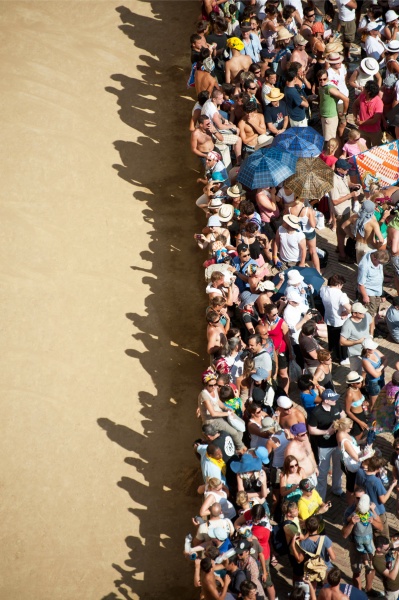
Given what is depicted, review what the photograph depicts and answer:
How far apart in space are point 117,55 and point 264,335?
9.89 m

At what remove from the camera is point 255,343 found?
40.5 ft

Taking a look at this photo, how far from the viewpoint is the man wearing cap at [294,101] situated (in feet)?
53.5

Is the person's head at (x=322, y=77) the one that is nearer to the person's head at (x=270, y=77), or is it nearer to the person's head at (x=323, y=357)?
the person's head at (x=270, y=77)

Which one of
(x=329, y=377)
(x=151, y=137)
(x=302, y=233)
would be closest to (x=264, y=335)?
(x=329, y=377)

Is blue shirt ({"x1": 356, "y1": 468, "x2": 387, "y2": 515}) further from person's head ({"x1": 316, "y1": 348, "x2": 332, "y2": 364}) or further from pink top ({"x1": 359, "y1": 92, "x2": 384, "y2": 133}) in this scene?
pink top ({"x1": 359, "y1": 92, "x2": 384, "y2": 133})

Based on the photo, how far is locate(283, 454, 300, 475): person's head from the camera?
436 inches

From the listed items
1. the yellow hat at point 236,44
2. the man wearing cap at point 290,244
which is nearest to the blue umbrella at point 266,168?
the man wearing cap at point 290,244

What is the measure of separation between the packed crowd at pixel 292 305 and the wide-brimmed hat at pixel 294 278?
0.03 meters

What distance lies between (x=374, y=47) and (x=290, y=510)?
9204mm

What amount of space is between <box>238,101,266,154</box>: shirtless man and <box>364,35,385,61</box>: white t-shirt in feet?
7.73

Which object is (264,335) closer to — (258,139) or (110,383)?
(110,383)

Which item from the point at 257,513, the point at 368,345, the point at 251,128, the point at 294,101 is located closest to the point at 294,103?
the point at 294,101

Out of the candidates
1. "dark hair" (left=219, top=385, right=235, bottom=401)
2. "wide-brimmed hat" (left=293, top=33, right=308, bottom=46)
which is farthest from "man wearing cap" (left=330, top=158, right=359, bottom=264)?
"dark hair" (left=219, top=385, right=235, bottom=401)

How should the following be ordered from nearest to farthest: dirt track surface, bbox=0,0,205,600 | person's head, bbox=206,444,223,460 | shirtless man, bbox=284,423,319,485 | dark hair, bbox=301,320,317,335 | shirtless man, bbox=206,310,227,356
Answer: shirtless man, bbox=284,423,319,485
person's head, bbox=206,444,223,460
dark hair, bbox=301,320,317,335
dirt track surface, bbox=0,0,205,600
shirtless man, bbox=206,310,227,356
